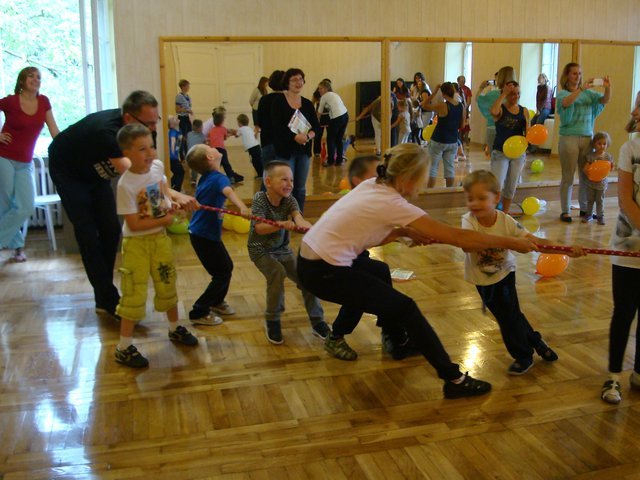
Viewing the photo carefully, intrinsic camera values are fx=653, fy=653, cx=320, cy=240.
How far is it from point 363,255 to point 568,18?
19.2ft

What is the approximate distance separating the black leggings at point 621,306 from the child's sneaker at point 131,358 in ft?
7.32

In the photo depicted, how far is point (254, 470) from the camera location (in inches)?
94.7

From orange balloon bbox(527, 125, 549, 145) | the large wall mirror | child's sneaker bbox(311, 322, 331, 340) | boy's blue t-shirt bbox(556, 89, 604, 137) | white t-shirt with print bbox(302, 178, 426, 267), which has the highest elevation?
the large wall mirror

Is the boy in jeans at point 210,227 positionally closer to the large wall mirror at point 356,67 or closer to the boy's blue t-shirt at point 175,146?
the boy's blue t-shirt at point 175,146

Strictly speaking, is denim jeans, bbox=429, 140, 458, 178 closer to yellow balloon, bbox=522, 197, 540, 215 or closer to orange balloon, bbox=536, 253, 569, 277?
yellow balloon, bbox=522, 197, 540, 215

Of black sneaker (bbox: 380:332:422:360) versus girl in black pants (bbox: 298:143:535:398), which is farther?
black sneaker (bbox: 380:332:422:360)

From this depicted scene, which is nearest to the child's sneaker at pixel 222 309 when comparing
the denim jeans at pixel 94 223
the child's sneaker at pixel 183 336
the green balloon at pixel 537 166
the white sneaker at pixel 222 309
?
the white sneaker at pixel 222 309

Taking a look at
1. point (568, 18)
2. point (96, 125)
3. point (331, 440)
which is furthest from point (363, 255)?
point (568, 18)

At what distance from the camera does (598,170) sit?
21.0 feet

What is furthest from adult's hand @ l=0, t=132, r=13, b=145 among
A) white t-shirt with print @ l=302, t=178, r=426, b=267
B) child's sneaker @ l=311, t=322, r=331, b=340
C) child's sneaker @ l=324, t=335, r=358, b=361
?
white t-shirt with print @ l=302, t=178, r=426, b=267

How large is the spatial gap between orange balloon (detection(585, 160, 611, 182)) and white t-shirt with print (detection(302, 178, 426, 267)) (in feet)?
14.3

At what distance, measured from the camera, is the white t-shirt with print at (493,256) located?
3.00m

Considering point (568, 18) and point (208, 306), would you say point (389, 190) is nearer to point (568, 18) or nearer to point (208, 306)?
point (208, 306)

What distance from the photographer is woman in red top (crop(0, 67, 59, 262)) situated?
5168mm
